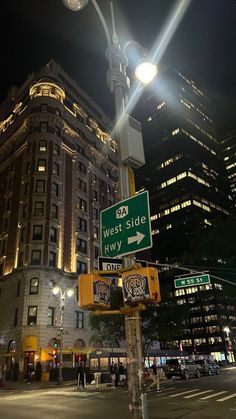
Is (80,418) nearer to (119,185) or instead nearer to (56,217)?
(119,185)

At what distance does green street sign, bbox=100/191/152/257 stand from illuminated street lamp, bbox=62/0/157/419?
239 mm

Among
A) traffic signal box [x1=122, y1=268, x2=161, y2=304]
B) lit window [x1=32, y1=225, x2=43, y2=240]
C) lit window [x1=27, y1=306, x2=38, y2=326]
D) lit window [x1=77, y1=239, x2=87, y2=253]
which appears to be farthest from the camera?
lit window [x1=77, y1=239, x2=87, y2=253]

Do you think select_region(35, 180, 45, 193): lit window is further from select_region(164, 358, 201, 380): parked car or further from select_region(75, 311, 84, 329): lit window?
select_region(164, 358, 201, 380): parked car

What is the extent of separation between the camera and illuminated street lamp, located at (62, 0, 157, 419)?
4527 mm

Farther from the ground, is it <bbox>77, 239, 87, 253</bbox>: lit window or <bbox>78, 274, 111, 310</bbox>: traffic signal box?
<bbox>77, 239, 87, 253</bbox>: lit window

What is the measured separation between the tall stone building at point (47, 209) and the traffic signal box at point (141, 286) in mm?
29446

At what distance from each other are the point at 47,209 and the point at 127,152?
43.6 meters

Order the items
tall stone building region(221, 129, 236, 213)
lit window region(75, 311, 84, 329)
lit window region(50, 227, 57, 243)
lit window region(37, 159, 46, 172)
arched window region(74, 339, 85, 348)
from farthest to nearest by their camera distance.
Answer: tall stone building region(221, 129, 236, 213) → lit window region(37, 159, 46, 172) → lit window region(50, 227, 57, 243) → lit window region(75, 311, 84, 329) → arched window region(74, 339, 85, 348)

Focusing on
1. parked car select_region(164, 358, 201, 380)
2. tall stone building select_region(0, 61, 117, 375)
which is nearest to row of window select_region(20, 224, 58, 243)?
tall stone building select_region(0, 61, 117, 375)

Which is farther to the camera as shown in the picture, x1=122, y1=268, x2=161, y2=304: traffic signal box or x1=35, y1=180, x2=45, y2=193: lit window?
x1=35, y1=180, x2=45, y2=193: lit window

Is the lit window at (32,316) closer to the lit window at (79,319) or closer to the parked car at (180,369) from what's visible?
the lit window at (79,319)

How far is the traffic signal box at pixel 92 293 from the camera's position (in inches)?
199

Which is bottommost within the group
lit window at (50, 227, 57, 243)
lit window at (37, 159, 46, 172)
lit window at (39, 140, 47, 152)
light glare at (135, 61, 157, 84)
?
light glare at (135, 61, 157, 84)

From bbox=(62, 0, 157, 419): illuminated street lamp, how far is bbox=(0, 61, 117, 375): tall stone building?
29287 mm
